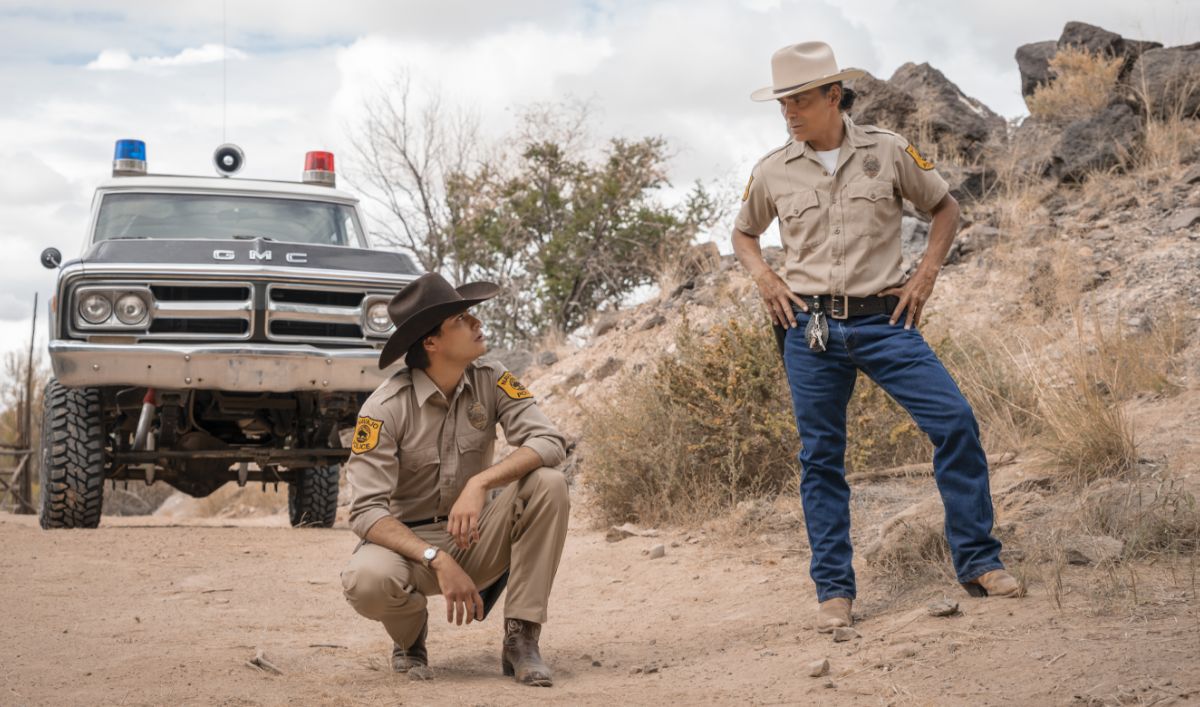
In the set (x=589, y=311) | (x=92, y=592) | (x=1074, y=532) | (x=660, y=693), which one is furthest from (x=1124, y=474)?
(x=589, y=311)

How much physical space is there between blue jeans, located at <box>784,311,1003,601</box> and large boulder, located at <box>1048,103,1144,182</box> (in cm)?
873

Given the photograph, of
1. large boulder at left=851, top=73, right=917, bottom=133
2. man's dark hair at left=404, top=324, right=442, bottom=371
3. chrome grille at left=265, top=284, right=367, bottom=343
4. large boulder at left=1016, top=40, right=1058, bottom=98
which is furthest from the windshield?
large boulder at left=1016, top=40, right=1058, bottom=98

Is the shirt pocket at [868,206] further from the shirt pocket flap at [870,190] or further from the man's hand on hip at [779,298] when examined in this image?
the man's hand on hip at [779,298]

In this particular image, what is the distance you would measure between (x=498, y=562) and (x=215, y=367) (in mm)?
3780

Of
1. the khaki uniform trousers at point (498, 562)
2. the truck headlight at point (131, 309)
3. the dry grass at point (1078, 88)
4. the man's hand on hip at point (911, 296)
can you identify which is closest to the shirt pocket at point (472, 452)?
the khaki uniform trousers at point (498, 562)

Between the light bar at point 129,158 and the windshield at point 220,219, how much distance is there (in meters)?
0.39

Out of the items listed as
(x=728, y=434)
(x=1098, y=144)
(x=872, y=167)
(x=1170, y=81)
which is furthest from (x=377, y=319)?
(x=1170, y=81)

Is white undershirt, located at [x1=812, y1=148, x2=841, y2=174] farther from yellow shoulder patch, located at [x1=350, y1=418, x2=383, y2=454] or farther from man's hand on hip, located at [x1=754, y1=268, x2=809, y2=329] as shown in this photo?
yellow shoulder patch, located at [x1=350, y1=418, x2=383, y2=454]

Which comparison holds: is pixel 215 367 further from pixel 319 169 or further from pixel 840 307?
pixel 840 307

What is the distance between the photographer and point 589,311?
16.6 m

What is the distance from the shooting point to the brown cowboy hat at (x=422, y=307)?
13.4ft

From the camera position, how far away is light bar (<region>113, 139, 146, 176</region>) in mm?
9055

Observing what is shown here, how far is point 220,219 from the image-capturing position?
8711 millimetres

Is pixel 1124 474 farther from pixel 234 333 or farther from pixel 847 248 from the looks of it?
pixel 234 333
